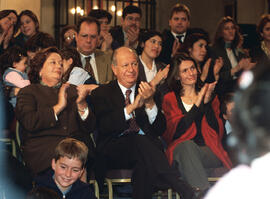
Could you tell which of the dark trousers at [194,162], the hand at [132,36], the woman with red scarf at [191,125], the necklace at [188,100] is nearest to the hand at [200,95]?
the woman with red scarf at [191,125]

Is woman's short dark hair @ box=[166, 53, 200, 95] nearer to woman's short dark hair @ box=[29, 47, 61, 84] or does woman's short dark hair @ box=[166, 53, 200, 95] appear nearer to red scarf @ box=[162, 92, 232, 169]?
red scarf @ box=[162, 92, 232, 169]

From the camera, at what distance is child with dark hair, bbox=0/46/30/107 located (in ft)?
12.2

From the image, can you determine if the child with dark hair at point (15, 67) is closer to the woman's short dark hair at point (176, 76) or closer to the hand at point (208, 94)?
the woman's short dark hair at point (176, 76)

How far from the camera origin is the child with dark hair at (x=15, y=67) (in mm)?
3727

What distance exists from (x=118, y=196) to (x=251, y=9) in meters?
5.78

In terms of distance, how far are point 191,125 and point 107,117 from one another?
71 centimetres

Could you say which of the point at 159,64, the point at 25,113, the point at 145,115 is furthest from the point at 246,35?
the point at 25,113

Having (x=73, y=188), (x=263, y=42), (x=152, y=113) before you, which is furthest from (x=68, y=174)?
(x=263, y=42)

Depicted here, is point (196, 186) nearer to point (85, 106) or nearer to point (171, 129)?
point (171, 129)

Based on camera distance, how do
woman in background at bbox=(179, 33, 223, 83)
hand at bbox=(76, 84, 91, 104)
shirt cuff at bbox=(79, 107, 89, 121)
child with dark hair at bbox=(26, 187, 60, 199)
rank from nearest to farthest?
child with dark hair at bbox=(26, 187, 60, 199)
hand at bbox=(76, 84, 91, 104)
shirt cuff at bbox=(79, 107, 89, 121)
woman in background at bbox=(179, 33, 223, 83)

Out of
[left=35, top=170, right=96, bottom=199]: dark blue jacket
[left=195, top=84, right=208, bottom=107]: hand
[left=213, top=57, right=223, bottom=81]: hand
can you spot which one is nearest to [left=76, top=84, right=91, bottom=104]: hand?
[left=35, top=170, right=96, bottom=199]: dark blue jacket

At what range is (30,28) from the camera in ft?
15.3

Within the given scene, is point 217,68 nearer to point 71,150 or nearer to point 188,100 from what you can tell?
point 188,100

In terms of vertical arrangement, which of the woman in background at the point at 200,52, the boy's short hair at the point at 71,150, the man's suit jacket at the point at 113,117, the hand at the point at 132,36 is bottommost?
the boy's short hair at the point at 71,150
